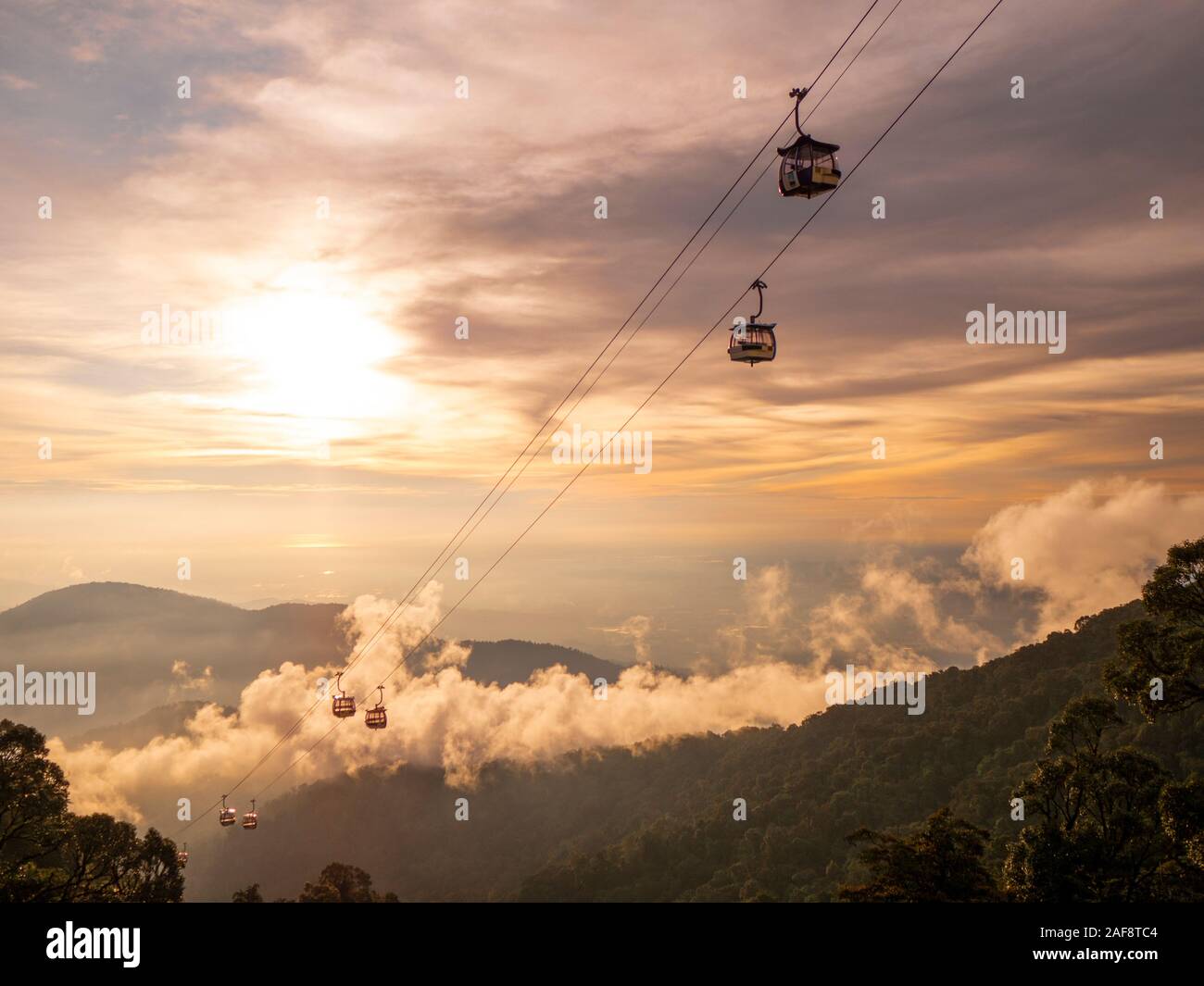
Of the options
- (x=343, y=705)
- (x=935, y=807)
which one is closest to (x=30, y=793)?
(x=343, y=705)

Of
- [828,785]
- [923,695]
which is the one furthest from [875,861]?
[923,695]

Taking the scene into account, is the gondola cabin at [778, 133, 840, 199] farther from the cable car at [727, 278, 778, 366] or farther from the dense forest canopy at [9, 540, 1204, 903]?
the dense forest canopy at [9, 540, 1204, 903]

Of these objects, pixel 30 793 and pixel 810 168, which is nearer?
pixel 810 168

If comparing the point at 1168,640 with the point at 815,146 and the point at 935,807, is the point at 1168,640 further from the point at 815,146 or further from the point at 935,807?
the point at 935,807

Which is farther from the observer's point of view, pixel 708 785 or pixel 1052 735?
pixel 708 785

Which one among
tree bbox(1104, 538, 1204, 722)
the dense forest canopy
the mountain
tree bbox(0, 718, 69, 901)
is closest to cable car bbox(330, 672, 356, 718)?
tree bbox(0, 718, 69, 901)
